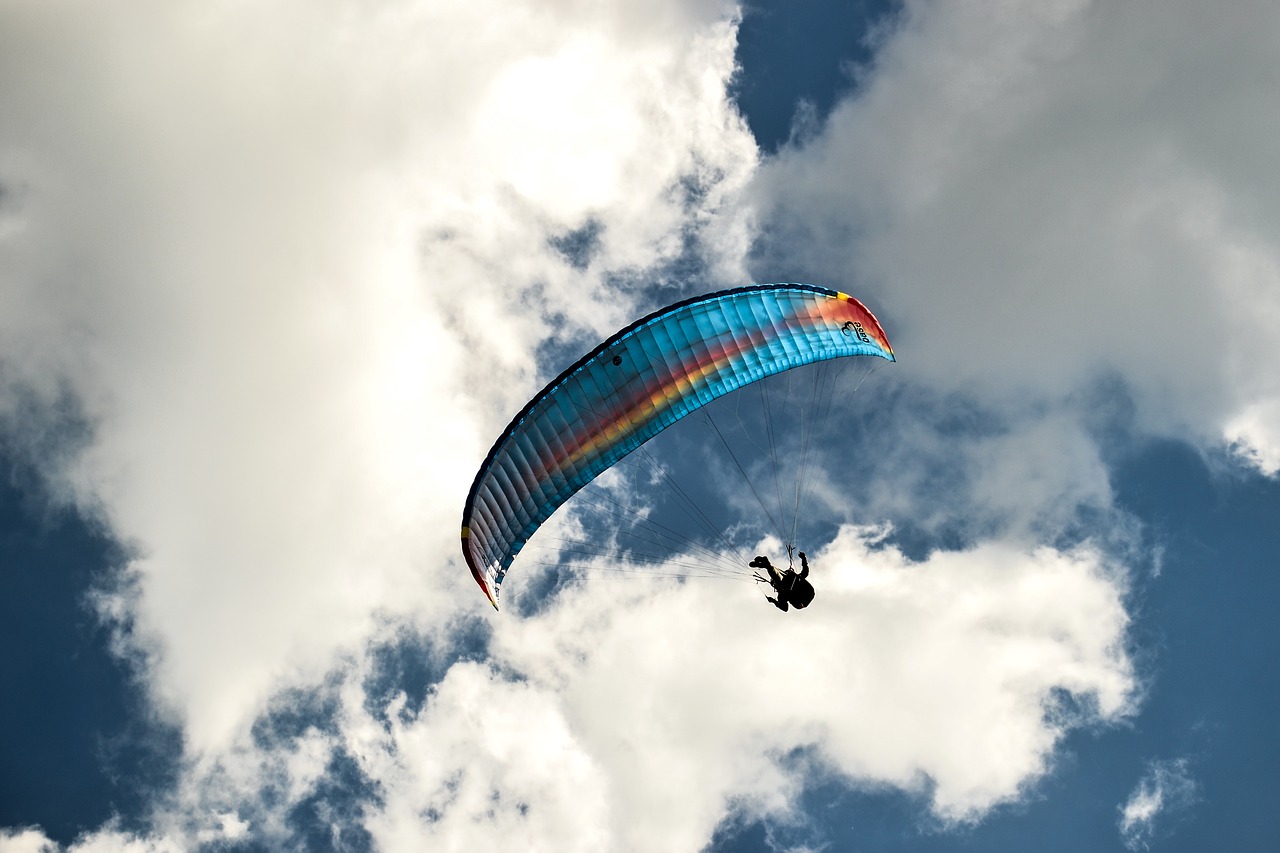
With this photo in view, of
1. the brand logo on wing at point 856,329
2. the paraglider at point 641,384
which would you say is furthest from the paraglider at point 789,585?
the brand logo on wing at point 856,329

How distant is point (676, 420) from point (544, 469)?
4060 millimetres

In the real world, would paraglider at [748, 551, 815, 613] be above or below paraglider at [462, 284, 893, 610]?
below

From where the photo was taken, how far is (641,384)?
24125 mm

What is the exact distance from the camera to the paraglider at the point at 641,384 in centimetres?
2358

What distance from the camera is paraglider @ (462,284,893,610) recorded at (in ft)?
77.4

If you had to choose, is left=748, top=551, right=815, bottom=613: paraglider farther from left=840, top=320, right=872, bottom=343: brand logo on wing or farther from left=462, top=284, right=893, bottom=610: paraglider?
left=840, top=320, right=872, bottom=343: brand logo on wing

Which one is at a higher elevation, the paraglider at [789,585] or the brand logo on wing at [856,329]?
the brand logo on wing at [856,329]

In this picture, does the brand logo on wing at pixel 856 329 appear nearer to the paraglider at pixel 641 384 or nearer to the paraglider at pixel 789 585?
the paraglider at pixel 641 384

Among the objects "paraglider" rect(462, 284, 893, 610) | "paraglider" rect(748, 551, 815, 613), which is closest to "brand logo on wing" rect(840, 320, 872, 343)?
"paraglider" rect(462, 284, 893, 610)

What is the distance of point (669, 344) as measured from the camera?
23750mm

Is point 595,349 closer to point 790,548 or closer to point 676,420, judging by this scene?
point 676,420

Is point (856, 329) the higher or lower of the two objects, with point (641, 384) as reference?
lower

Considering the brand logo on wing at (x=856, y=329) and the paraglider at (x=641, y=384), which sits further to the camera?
the brand logo on wing at (x=856, y=329)

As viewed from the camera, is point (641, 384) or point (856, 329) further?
point (856, 329)
